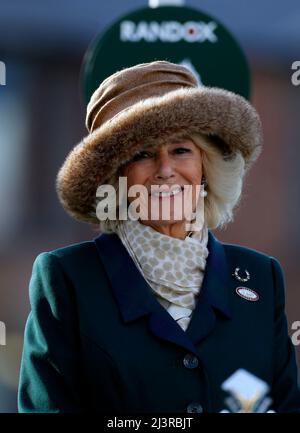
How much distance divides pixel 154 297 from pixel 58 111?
14.5 ft

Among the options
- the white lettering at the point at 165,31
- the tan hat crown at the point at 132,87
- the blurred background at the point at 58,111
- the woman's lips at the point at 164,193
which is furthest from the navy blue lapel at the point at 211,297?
the blurred background at the point at 58,111

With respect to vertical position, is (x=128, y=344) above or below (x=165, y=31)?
below

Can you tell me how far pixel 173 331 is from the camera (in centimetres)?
289

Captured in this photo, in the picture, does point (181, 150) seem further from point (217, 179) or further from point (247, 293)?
point (247, 293)

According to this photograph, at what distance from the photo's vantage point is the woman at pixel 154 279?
2.84 metres

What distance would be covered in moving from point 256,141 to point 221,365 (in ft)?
2.67

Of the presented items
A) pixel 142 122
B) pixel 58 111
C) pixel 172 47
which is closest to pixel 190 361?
pixel 142 122

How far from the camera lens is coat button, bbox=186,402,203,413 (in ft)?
9.37

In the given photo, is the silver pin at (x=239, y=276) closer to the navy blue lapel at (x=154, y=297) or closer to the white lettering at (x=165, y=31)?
the navy blue lapel at (x=154, y=297)

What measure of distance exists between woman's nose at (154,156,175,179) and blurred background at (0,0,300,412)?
12.8ft

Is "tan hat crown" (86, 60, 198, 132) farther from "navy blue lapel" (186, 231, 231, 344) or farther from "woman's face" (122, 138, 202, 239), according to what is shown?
"navy blue lapel" (186, 231, 231, 344)

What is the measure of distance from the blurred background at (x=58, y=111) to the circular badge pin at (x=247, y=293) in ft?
12.4

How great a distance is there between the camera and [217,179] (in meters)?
3.19

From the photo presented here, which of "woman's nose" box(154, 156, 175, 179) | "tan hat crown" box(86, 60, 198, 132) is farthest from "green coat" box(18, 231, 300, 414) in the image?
"tan hat crown" box(86, 60, 198, 132)
